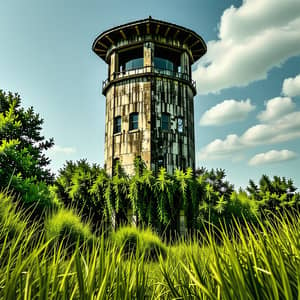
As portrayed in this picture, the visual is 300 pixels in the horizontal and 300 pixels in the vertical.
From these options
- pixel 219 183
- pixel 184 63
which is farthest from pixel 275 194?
pixel 184 63

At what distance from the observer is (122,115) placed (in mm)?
21156

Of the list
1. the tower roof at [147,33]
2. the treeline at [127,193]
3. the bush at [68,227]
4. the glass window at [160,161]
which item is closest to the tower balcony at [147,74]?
the tower roof at [147,33]

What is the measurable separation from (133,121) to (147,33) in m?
6.45

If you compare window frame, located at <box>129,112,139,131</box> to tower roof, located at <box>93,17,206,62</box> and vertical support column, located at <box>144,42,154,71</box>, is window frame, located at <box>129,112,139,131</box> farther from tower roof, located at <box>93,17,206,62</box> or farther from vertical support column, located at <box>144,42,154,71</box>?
tower roof, located at <box>93,17,206,62</box>

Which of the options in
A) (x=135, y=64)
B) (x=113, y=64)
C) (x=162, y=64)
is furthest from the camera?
(x=113, y=64)

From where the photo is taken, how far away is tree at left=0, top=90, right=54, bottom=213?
1179 cm

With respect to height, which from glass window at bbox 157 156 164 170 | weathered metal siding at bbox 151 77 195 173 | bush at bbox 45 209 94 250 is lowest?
bush at bbox 45 209 94 250

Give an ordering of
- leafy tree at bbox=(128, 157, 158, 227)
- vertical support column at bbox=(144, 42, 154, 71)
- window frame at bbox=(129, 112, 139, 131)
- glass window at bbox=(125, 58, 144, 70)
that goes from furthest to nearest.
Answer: glass window at bbox=(125, 58, 144, 70), vertical support column at bbox=(144, 42, 154, 71), window frame at bbox=(129, 112, 139, 131), leafy tree at bbox=(128, 157, 158, 227)

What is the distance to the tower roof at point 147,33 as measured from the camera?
20.8 metres

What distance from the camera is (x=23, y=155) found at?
14898 millimetres

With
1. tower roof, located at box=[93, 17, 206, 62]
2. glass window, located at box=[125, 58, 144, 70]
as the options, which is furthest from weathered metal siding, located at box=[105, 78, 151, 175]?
tower roof, located at box=[93, 17, 206, 62]

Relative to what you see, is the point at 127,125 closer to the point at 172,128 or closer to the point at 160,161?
the point at 172,128

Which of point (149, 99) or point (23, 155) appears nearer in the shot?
point (23, 155)

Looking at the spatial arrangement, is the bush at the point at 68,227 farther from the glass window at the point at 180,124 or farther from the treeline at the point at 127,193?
the glass window at the point at 180,124
